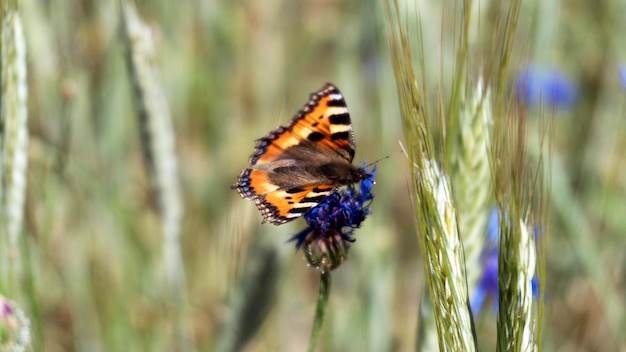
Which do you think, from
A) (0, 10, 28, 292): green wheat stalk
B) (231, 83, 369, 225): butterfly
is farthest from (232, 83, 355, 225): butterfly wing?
(0, 10, 28, 292): green wheat stalk

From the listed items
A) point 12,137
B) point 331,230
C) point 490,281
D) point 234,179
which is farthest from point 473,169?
point 234,179

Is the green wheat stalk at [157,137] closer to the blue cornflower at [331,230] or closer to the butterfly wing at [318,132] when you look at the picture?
the butterfly wing at [318,132]

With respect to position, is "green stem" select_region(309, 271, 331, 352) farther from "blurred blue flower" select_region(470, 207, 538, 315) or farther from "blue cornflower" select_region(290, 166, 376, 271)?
"blurred blue flower" select_region(470, 207, 538, 315)

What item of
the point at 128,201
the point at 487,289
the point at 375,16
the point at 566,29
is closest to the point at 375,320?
the point at 487,289

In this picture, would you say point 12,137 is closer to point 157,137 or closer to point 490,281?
point 157,137

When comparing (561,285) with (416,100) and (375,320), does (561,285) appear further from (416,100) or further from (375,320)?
(416,100)

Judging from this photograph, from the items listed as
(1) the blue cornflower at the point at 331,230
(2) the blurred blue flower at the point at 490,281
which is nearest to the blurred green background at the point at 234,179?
(2) the blurred blue flower at the point at 490,281
